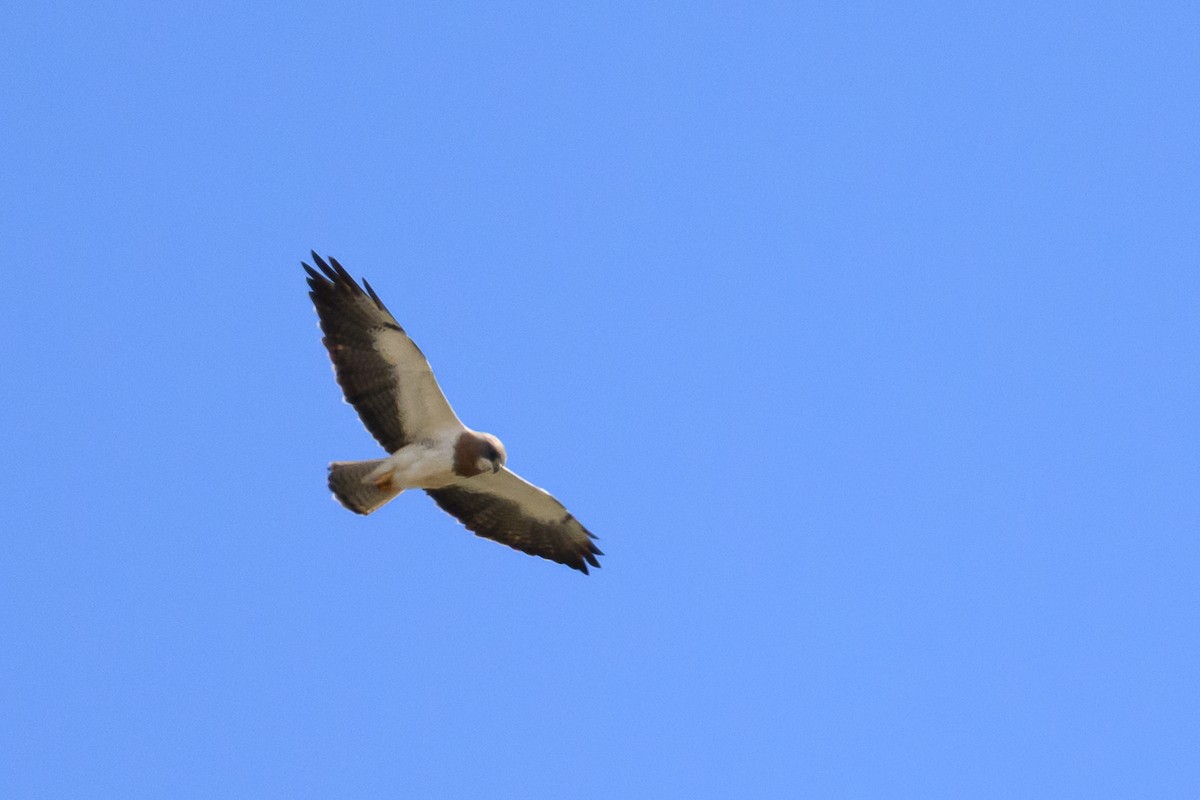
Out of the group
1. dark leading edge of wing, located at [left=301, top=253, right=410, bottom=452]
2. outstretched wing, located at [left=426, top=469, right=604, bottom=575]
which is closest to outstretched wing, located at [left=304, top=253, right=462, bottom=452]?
dark leading edge of wing, located at [left=301, top=253, right=410, bottom=452]

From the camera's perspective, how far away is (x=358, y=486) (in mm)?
15828

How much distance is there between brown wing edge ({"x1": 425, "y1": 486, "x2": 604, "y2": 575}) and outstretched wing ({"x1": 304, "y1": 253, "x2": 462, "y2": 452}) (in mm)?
1050

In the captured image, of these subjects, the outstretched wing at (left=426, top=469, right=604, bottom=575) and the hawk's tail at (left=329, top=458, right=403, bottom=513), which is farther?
the outstretched wing at (left=426, top=469, right=604, bottom=575)

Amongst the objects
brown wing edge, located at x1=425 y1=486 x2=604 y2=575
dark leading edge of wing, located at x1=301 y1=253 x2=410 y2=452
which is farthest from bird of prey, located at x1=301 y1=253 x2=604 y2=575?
brown wing edge, located at x1=425 y1=486 x2=604 y2=575

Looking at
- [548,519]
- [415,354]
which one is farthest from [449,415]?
[548,519]

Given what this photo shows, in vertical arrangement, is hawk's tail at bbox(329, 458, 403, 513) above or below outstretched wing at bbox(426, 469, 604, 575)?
below

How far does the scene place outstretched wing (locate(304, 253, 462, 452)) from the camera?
15.8m

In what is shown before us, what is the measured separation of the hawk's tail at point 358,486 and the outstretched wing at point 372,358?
20.3 inches

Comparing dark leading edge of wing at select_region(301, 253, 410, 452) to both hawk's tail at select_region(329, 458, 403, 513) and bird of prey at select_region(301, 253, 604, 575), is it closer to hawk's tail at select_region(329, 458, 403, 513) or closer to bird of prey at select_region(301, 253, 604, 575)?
bird of prey at select_region(301, 253, 604, 575)

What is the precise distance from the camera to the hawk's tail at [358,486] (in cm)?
1581

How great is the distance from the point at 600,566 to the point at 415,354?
308 centimetres

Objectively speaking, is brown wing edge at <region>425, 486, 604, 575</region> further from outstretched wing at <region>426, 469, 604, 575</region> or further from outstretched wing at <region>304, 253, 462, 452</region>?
outstretched wing at <region>304, 253, 462, 452</region>

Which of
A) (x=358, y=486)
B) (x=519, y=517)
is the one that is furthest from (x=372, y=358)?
(x=519, y=517)

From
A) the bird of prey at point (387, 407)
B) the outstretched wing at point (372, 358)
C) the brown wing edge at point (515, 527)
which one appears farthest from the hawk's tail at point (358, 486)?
the brown wing edge at point (515, 527)
